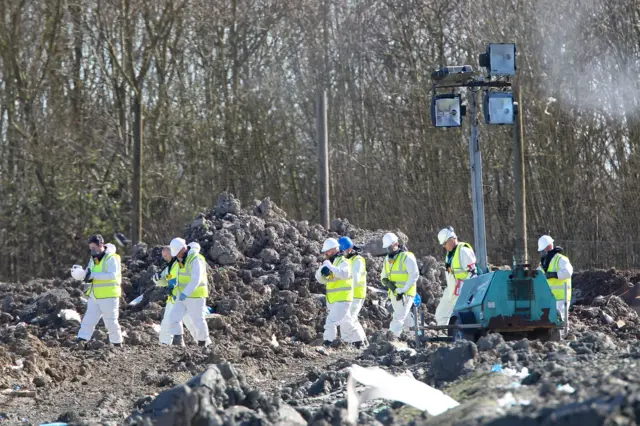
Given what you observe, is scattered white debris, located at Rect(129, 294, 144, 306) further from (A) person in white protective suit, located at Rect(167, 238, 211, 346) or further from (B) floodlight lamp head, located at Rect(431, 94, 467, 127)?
(B) floodlight lamp head, located at Rect(431, 94, 467, 127)

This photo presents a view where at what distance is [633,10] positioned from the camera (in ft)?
70.4

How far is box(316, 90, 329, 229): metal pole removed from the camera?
1977 centimetres

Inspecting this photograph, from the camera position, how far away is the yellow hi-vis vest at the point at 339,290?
51.2ft

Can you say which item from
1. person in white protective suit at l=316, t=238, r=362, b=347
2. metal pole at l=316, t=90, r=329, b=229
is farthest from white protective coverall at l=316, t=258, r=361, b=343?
metal pole at l=316, t=90, r=329, b=229

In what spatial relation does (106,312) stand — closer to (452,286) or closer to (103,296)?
(103,296)

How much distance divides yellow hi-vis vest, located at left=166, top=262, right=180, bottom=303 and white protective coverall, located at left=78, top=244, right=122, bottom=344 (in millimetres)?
755

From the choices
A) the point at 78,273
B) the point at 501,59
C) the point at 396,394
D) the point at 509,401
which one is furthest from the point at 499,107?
the point at 509,401

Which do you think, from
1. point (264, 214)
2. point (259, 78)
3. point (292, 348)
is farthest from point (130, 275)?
point (259, 78)

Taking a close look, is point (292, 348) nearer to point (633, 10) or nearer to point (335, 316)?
point (335, 316)

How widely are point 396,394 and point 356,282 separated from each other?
7.96m

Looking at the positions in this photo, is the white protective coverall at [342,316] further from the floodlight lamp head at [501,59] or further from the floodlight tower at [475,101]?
the floodlight lamp head at [501,59]

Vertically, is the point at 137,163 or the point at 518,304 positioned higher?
the point at 137,163

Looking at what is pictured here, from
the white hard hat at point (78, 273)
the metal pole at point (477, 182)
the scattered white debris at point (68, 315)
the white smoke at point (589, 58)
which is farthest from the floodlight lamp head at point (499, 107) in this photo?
the scattered white debris at point (68, 315)

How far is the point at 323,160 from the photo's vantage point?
20.0m
